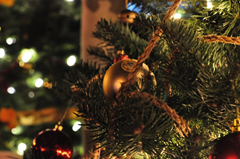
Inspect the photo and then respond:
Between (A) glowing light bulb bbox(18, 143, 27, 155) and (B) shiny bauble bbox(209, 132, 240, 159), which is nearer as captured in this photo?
(B) shiny bauble bbox(209, 132, 240, 159)

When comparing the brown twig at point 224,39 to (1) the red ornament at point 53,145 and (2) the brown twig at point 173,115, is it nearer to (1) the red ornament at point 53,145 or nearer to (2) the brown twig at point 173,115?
(2) the brown twig at point 173,115

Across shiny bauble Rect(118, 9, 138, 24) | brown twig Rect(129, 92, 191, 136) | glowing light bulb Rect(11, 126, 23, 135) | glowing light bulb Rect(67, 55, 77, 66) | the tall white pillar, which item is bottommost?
glowing light bulb Rect(11, 126, 23, 135)

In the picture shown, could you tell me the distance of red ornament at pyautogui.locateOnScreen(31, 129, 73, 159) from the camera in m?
0.51

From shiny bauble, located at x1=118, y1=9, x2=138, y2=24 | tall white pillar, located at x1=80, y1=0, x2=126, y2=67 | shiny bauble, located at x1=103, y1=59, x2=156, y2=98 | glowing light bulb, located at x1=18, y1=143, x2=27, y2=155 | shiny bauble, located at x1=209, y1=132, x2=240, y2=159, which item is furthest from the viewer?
glowing light bulb, located at x1=18, y1=143, x2=27, y2=155

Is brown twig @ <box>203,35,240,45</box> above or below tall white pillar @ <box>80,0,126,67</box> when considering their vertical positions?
below

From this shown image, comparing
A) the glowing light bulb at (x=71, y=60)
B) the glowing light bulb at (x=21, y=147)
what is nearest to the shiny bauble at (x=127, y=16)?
the glowing light bulb at (x=71, y=60)

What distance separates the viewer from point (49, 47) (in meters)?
1.68

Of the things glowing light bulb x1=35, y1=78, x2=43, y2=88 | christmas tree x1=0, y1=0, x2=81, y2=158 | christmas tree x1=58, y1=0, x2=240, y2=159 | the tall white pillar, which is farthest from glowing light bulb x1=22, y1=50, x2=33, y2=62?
christmas tree x1=58, y1=0, x2=240, y2=159

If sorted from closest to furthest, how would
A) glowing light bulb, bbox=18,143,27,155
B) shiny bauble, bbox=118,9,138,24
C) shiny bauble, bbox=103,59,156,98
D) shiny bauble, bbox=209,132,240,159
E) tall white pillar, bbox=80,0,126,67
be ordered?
1. shiny bauble, bbox=209,132,240,159
2. shiny bauble, bbox=103,59,156,98
3. shiny bauble, bbox=118,9,138,24
4. tall white pillar, bbox=80,0,126,67
5. glowing light bulb, bbox=18,143,27,155

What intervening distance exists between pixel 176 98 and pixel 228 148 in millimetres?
133

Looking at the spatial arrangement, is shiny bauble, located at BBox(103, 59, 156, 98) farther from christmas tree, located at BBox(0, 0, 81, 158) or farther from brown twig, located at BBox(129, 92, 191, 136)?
christmas tree, located at BBox(0, 0, 81, 158)

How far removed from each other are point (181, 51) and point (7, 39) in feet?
4.90

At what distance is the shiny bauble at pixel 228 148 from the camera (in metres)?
0.30

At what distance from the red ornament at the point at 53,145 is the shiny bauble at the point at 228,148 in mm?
299
